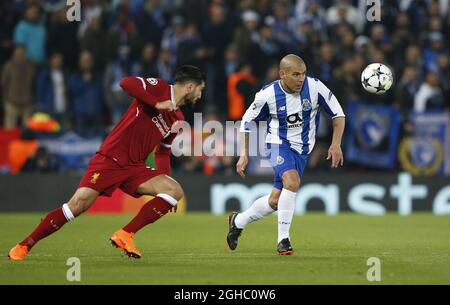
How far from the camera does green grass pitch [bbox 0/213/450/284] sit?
348 inches

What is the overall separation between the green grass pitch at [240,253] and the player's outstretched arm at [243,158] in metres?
0.94

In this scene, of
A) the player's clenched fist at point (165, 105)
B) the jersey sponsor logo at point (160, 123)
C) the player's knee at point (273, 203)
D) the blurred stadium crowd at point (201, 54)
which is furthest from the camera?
the blurred stadium crowd at point (201, 54)

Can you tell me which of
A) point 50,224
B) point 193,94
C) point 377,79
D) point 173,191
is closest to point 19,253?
point 50,224

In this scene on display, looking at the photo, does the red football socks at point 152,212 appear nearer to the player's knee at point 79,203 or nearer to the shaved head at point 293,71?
the player's knee at point 79,203

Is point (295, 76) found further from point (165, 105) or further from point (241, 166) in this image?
point (165, 105)

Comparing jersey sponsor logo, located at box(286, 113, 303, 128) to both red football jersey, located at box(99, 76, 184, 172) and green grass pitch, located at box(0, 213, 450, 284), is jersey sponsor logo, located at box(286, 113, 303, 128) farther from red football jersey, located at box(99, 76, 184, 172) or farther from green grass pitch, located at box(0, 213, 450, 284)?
green grass pitch, located at box(0, 213, 450, 284)

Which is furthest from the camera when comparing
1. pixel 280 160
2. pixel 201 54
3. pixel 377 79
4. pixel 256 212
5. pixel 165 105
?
pixel 201 54

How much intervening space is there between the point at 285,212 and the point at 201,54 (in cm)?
886

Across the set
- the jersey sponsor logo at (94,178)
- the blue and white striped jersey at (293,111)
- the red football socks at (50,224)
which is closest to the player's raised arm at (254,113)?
the blue and white striped jersey at (293,111)

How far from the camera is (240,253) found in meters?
11.0

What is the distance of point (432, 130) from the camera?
62.0ft

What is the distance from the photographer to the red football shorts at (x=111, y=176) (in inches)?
400

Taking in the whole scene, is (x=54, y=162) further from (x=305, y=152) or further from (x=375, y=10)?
(x=305, y=152)
